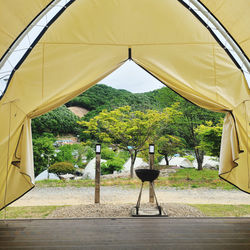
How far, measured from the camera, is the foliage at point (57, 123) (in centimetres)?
1288

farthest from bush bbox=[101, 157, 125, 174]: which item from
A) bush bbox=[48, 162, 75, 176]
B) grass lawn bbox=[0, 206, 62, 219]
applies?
grass lawn bbox=[0, 206, 62, 219]

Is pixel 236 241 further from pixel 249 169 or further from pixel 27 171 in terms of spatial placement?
pixel 27 171

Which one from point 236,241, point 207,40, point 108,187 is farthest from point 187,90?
point 108,187

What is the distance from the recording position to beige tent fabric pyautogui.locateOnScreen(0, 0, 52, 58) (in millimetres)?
2484

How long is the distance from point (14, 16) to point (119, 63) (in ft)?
4.47

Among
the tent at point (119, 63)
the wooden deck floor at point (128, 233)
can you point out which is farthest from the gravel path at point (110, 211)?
the tent at point (119, 63)

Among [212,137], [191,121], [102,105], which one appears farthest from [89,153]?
[212,137]

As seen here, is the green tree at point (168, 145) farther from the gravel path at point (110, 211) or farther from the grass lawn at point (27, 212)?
the grass lawn at point (27, 212)

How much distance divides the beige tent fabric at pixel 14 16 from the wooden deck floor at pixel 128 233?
2084 millimetres

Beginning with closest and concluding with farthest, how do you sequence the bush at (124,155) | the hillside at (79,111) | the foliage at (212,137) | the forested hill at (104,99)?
the foliage at (212,137)
the bush at (124,155)
the forested hill at (104,99)
the hillside at (79,111)

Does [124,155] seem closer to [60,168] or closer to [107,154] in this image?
[107,154]

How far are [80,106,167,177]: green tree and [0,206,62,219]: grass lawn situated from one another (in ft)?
13.9

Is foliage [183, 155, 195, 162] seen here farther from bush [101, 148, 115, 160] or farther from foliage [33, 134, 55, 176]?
foliage [33, 134, 55, 176]

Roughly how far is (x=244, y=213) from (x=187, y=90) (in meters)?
2.38
